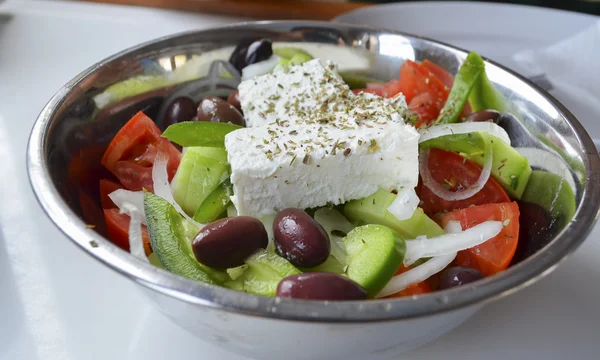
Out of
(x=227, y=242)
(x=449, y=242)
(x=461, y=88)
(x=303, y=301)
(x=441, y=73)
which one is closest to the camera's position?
(x=303, y=301)

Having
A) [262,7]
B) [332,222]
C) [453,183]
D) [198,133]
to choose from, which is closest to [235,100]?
[198,133]

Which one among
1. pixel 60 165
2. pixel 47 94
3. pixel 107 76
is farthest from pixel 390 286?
pixel 47 94

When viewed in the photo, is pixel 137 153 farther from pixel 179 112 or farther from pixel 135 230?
pixel 135 230

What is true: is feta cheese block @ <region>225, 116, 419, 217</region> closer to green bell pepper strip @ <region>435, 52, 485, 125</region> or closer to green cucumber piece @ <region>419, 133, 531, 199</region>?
green cucumber piece @ <region>419, 133, 531, 199</region>

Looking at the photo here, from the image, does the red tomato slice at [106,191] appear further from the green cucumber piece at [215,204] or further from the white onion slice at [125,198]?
the green cucumber piece at [215,204]

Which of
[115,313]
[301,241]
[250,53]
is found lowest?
[115,313]

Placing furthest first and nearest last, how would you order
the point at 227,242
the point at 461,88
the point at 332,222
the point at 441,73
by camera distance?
the point at 441,73
the point at 461,88
the point at 332,222
the point at 227,242

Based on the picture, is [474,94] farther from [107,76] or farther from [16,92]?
[16,92]

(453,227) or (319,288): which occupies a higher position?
(319,288)

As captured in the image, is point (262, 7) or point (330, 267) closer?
point (330, 267)
